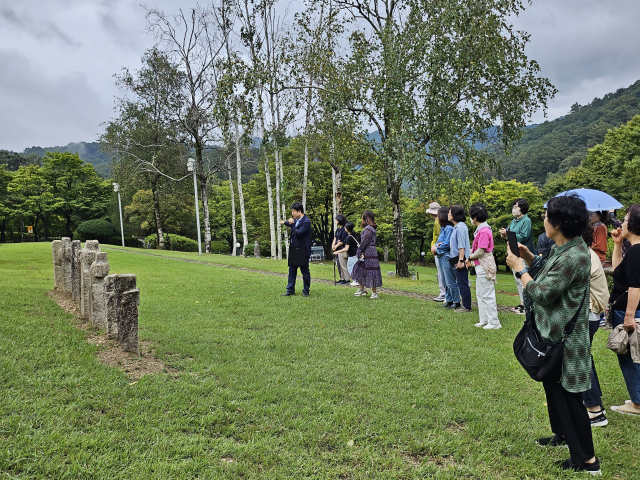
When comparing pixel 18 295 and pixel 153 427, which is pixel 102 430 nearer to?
pixel 153 427

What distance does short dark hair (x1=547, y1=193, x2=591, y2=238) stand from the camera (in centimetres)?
274

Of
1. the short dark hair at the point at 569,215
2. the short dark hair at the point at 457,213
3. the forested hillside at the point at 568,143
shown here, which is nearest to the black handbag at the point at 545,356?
the short dark hair at the point at 569,215

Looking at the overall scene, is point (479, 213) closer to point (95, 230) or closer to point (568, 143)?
point (95, 230)

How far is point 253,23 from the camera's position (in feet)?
75.3

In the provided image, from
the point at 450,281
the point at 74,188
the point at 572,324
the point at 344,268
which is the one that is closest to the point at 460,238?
the point at 450,281

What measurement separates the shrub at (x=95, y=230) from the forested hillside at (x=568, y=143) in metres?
46.7

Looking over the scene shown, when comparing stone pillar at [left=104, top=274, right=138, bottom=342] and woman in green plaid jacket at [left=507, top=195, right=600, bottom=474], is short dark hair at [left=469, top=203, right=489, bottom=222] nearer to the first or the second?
woman in green plaid jacket at [left=507, top=195, right=600, bottom=474]

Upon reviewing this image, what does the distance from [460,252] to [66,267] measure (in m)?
7.68

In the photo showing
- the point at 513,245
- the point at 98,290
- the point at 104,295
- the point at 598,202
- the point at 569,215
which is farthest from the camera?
the point at 98,290

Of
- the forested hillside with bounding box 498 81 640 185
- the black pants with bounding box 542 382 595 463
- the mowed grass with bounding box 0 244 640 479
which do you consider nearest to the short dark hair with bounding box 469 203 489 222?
the mowed grass with bounding box 0 244 640 479

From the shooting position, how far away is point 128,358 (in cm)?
466

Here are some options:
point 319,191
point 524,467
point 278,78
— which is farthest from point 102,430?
point 319,191

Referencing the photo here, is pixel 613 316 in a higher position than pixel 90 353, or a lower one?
higher

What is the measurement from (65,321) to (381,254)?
42.9m
